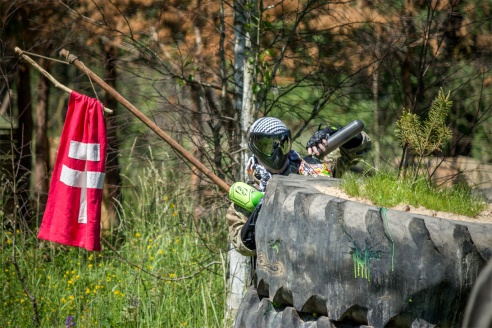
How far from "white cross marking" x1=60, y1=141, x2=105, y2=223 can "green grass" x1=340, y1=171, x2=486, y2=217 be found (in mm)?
2135

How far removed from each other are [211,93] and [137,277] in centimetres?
165

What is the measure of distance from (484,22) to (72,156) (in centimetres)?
402

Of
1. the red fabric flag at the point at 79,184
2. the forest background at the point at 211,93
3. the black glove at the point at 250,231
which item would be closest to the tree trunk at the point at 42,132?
the forest background at the point at 211,93

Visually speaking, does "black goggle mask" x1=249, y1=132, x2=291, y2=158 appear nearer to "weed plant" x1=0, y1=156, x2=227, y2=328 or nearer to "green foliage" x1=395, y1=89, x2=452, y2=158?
"green foliage" x1=395, y1=89, x2=452, y2=158

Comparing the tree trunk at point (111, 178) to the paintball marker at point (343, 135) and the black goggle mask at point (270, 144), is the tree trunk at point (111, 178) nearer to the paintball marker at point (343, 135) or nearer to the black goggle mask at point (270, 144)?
the black goggle mask at point (270, 144)

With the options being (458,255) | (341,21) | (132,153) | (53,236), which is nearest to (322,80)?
(341,21)

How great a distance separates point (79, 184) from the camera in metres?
5.41

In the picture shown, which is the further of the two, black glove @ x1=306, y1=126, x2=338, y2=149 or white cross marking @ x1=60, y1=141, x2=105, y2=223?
white cross marking @ x1=60, y1=141, x2=105, y2=223

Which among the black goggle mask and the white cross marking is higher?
the black goggle mask

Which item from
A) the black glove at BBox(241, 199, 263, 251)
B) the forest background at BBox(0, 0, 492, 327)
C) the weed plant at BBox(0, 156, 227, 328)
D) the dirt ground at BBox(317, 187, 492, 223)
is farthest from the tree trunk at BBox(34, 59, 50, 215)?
the dirt ground at BBox(317, 187, 492, 223)

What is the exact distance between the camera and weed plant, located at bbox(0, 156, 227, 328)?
230 inches

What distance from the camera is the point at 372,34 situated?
645 centimetres

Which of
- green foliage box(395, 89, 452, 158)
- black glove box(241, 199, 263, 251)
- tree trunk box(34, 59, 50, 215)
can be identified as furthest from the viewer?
tree trunk box(34, 59, 50, 215)

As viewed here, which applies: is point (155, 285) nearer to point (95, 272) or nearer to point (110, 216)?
point (95, 272)
